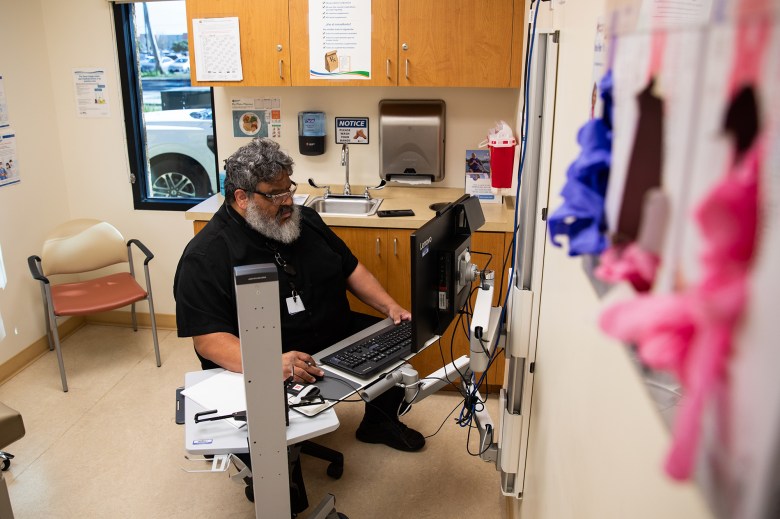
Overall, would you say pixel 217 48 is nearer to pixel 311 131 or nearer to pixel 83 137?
pixel 311 131

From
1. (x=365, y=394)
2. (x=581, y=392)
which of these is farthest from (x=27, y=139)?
(x=581, y=392)

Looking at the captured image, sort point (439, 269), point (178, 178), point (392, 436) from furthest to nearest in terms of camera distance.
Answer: point (178, 178), point (392, 436), point (439, 269)

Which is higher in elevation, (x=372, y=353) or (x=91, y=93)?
(x=91, y=93)

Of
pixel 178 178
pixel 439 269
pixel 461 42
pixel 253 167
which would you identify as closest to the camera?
pixel 439 269

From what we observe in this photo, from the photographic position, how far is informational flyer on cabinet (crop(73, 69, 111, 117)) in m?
3.79

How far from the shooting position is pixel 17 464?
2.78 metres

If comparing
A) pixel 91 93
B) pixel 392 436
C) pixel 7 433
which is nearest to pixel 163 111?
pixel 91 93

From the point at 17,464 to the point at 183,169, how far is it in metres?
1.94

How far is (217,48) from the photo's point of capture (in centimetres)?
338

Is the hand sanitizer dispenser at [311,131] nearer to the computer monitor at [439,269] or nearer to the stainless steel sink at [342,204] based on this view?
the stainless steel sink at [342,204]

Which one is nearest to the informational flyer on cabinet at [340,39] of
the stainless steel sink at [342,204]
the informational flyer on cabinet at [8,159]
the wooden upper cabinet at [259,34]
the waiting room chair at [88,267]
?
the wooden upper cabinet at [259,34]

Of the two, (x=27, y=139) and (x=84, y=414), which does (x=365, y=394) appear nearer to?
(x=84, y=414)

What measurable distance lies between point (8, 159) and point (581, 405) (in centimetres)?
345

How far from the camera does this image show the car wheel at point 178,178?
158 inches
